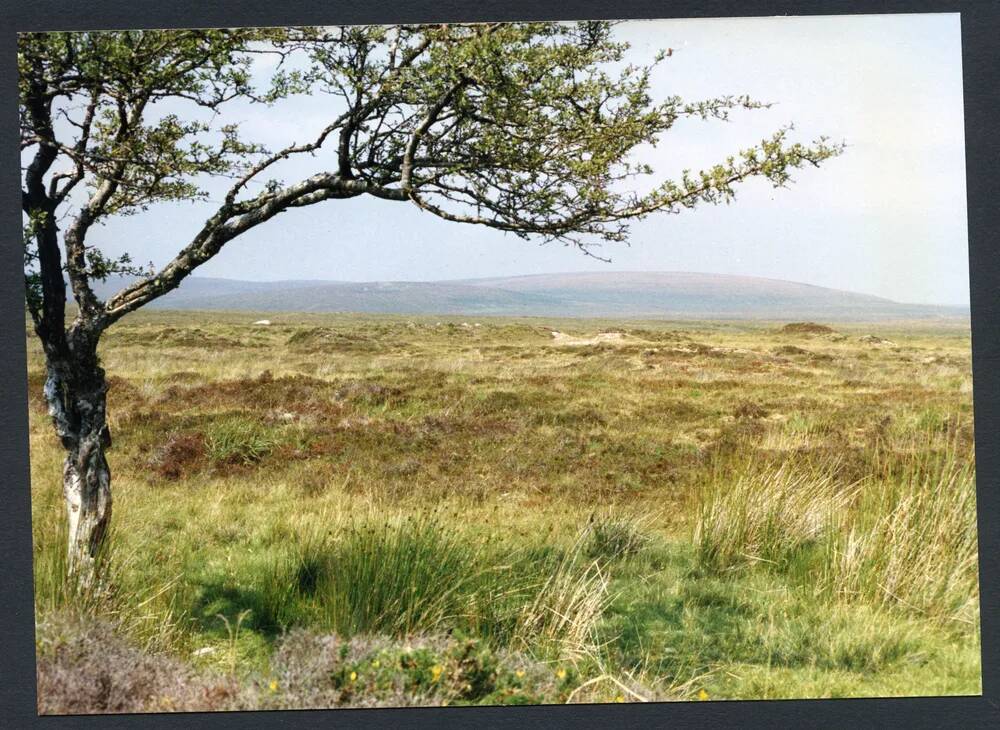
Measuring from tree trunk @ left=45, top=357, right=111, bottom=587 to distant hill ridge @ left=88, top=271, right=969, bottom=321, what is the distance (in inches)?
95.7

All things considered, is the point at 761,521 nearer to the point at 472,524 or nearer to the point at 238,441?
the point at 472,524

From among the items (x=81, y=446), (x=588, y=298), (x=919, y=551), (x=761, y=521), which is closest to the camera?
(x=81, y=446)

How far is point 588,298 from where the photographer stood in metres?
11.3

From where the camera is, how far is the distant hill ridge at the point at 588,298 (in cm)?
738

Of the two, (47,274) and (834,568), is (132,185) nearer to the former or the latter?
(47,274)

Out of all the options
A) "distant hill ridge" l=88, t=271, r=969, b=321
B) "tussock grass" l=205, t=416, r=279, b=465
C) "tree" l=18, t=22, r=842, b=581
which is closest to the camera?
"tree" l=18, t=22, r=842, b=581

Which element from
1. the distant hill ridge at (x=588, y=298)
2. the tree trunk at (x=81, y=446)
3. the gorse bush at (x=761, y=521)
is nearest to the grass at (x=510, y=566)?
the gorse bush at (x=761, y=521)

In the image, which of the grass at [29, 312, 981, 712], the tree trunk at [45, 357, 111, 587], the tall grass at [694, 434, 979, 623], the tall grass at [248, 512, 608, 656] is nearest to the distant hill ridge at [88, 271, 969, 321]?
the grass at [29, 312, 981, 712]

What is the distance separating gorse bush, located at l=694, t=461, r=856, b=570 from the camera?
4.23m

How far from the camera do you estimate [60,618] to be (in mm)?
3494

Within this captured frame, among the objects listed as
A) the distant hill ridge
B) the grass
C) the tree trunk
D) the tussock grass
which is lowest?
the grass

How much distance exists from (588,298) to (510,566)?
792 cm

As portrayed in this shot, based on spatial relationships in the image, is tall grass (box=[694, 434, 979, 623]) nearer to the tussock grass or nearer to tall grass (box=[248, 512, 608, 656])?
tall grass (box=[248, 512, 608, 656])

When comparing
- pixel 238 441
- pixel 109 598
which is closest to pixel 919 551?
pixel 109 598
